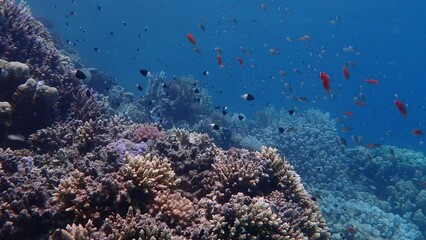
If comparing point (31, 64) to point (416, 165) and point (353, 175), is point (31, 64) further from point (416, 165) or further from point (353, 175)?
point (416, 165)

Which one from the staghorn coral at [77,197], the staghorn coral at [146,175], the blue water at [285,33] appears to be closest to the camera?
the staghorn coral at [77,197]

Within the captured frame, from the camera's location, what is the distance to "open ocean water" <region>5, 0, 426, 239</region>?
17.0m

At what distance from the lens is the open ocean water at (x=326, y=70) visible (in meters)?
17.0

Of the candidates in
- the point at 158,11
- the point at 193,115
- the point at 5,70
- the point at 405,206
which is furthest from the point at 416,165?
the point at 158,11

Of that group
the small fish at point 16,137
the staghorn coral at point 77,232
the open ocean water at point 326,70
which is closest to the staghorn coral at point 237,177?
the staghorn coral at point 77,232

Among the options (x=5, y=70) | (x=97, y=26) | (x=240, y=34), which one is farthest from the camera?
(x=240, y=34)

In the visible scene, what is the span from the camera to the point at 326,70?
10075 cm

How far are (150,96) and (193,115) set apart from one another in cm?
267

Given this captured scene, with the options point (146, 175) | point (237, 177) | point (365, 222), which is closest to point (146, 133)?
point (237, 177)

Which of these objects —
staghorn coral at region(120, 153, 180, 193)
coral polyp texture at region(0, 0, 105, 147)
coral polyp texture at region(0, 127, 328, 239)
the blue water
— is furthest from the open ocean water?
staghorn coral at region(120, 153, 180, 193)

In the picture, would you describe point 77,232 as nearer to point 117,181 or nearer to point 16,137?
point 117,181

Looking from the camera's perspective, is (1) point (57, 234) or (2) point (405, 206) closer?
(1) point (57, 234)

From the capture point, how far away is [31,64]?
392 inches

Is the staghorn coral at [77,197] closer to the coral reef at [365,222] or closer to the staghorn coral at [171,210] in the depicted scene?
the staghorn coral at [171,210]
